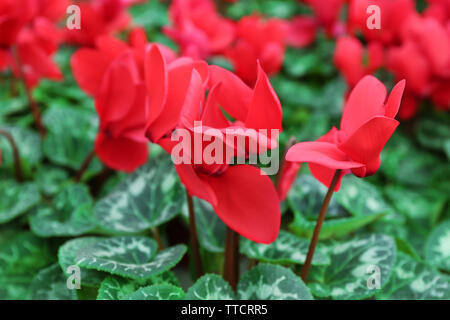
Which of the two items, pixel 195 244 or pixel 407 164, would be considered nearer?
pixel 195 244

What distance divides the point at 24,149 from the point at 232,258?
64 cm

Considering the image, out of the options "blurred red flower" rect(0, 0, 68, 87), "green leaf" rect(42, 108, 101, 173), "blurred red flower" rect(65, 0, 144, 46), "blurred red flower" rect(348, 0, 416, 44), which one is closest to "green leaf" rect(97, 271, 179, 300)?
"green leaf" rect(42, 108, 101, 173)

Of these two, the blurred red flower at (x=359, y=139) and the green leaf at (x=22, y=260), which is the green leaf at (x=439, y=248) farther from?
the green leaf at (x=22, y=260)

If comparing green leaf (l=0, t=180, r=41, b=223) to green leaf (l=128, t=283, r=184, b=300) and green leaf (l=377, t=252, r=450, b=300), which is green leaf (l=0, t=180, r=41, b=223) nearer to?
green leaf (l=128, t=283, r=184, b=300)

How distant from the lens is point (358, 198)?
0.97 meters

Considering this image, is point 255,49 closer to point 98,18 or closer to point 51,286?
point 98,18

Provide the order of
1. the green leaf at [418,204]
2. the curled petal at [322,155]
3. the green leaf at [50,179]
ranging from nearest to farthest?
the curled petal at [322,155] < the green leaf at [50,179] < the green leaf at [418,204]

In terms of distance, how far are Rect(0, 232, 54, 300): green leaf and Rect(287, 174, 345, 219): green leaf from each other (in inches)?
18.7

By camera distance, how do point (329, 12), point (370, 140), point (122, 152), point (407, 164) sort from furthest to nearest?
1. point (329, 12)
2. point (407, 164)
3. point (122, 152)
4. point (370, 140)

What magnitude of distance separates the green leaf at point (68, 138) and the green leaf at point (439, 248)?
2.31 ft

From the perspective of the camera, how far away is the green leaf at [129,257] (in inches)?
25.3

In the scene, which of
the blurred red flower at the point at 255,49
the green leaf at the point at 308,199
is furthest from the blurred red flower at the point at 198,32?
the green leaf at the point at 308,199

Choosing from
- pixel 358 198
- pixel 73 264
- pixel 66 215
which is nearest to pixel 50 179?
pixel 66 215
